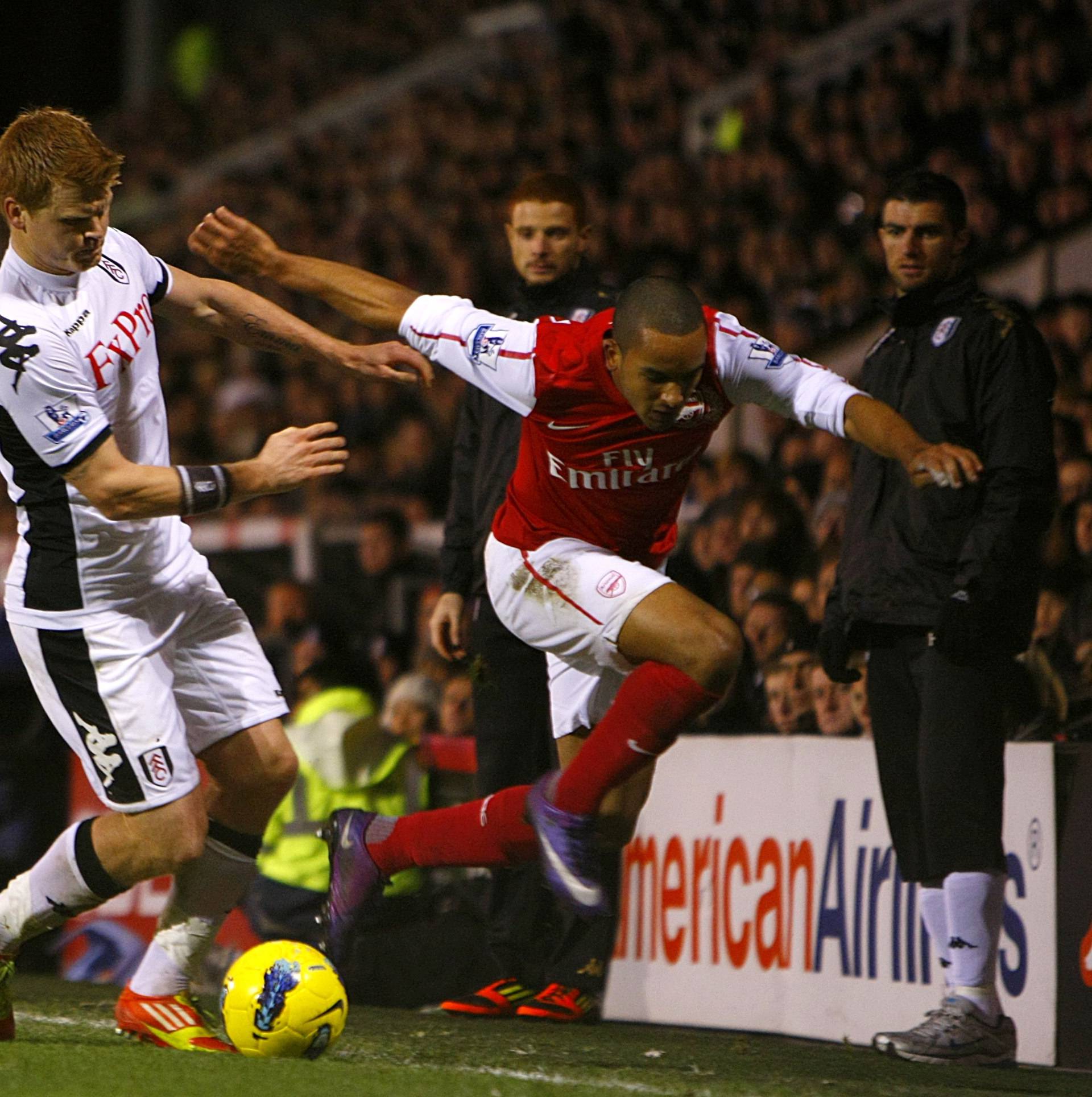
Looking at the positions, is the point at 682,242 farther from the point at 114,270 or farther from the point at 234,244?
the point at 114,270

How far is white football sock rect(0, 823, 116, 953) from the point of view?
4.56 meters

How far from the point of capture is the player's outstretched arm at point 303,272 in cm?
475

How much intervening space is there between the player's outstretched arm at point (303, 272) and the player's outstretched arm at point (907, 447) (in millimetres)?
1175

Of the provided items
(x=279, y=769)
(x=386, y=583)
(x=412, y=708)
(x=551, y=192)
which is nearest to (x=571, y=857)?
(x=279, y=769)

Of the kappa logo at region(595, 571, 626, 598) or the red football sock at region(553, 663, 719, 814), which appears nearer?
the red football sock at region(553, 663, 719, 814)

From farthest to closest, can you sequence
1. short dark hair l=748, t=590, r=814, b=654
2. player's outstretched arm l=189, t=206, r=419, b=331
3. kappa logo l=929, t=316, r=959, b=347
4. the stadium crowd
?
1. the stadium crowd
2. short dark hair l=748, t=590, r=814, b=654
3. kappa logo l=929, t=316, r=959, b=347
4. player's outstretched arm l=189, t=206, r=419, b=331

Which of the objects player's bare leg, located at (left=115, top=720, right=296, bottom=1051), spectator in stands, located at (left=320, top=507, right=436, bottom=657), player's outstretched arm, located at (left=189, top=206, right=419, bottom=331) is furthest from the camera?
spectator in stands, located at (left=320, top=507, right=436, bottom=657)

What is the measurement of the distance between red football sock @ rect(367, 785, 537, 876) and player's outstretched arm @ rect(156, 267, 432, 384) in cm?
113

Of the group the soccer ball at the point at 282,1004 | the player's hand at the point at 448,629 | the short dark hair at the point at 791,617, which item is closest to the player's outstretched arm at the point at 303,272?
the player's hand at the point at 448,629

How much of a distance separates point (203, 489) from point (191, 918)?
46.6 inches

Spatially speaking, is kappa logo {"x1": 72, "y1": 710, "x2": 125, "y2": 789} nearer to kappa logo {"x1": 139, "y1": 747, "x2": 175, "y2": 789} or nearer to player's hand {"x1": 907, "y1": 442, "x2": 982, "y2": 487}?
kappa logo {"x1": 139, "y1": 747, "x2": 175, "y2": 789}

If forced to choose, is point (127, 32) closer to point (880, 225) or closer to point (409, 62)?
point (409, 62)

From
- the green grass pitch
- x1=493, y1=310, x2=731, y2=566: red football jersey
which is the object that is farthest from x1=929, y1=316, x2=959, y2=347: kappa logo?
the green grass pitch

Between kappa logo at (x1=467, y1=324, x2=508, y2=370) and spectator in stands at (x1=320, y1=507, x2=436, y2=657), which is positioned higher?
kappa logo at (x1=467, y1=324, x2=508, y2=370)
